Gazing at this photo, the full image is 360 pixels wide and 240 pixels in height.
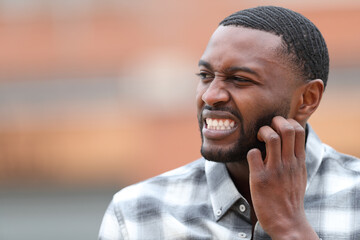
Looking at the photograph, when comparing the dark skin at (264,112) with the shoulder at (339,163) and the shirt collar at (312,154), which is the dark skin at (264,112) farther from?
the shoulder at (339,163)

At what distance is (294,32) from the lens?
2.96 meters

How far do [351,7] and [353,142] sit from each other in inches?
95.7

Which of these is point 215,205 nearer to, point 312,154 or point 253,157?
point 253,157

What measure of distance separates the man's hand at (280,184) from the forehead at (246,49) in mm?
348

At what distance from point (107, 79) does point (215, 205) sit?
9999 mm

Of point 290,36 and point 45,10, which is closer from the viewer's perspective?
point 290,36

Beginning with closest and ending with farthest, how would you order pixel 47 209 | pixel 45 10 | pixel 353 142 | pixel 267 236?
pixel 267 236 → pixel 353 142 → pixel 47 209 → pixel 45 10

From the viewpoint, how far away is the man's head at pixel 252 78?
2.81 meters

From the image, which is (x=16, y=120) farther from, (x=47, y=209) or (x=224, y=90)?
(x=224, y=90)

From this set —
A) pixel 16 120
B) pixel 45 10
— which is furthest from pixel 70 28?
pixel 16 120

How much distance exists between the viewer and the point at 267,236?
2.79 meters

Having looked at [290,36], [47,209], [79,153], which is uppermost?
[290,36]

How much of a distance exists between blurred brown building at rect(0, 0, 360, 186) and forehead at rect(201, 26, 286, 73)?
30.1 ft

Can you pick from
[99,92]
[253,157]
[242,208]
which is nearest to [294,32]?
[253,157]
